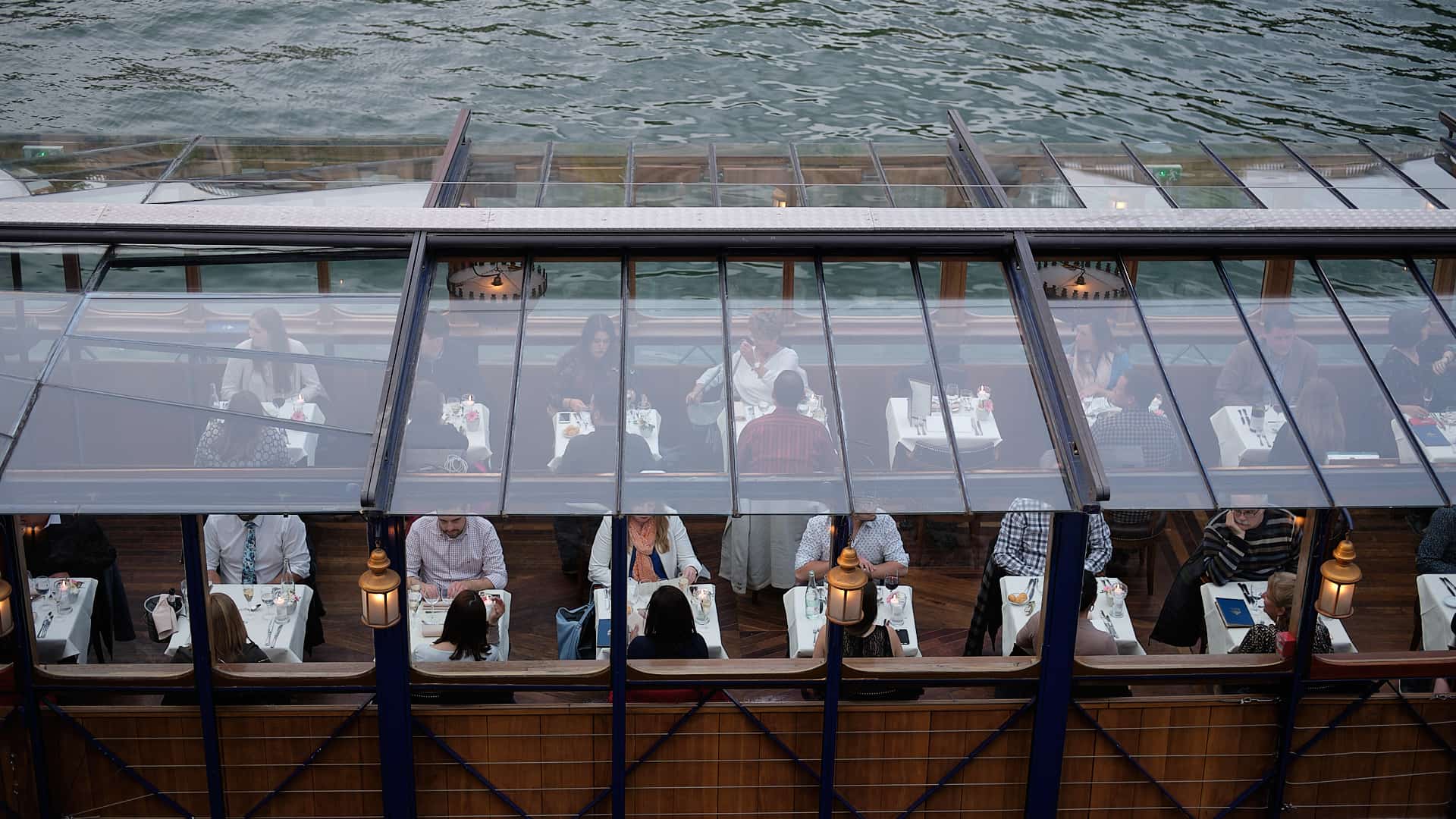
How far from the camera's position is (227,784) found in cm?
859

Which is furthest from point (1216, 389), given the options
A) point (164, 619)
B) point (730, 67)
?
point (730, 67)

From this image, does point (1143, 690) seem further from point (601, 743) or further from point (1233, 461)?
point (601, 743)

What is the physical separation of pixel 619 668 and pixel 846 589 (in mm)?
1656

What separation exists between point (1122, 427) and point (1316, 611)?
6.24ft

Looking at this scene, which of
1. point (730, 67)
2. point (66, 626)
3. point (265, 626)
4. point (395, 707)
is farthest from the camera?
point (730, 67)

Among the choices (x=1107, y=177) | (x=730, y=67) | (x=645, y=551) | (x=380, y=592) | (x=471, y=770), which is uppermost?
(x=1107, y=177)

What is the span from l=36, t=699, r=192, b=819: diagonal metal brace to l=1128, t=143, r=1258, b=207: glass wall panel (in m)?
8.45

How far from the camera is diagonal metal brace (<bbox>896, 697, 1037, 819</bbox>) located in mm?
8586

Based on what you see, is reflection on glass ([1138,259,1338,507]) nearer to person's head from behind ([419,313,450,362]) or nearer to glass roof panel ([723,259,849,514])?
glass roof panel ([723,259,849,514])

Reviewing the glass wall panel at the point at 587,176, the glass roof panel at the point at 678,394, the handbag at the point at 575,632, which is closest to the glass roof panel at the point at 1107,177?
the glass roof panel at the point at 678,394

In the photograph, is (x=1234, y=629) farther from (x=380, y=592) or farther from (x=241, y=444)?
(x=241, y=444)

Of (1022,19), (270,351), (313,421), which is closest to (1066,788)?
(313,421)

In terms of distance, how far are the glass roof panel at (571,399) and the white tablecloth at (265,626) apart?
296cm

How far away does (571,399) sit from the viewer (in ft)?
26.0
